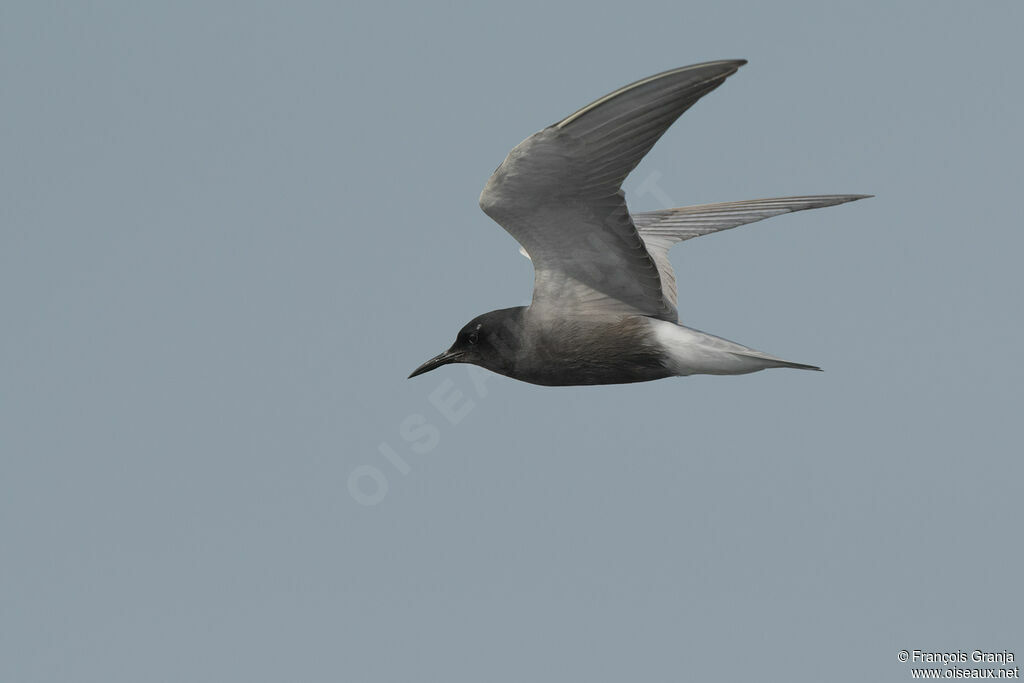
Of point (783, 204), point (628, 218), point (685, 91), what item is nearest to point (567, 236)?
point (628, 218)

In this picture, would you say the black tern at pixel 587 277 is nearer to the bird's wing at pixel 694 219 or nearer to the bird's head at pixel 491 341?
the bird's head at pixel 491 341

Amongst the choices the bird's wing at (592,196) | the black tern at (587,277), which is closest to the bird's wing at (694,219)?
the black tern at (587,277)

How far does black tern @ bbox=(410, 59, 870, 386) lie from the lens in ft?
24.6

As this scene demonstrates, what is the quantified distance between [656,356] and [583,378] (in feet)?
2.15

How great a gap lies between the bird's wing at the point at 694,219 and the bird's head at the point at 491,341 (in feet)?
5.22

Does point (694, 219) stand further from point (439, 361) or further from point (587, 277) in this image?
point (439, 361)

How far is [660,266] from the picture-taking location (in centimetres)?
1052

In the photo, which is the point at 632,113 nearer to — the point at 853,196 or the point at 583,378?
the point at 583,378

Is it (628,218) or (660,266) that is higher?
(628,218)

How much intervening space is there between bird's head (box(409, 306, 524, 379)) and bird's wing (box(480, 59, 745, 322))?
1.06ft

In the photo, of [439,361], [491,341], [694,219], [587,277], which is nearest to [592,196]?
[587,277]

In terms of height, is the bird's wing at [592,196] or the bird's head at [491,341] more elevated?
the bird's wing at [592,196]

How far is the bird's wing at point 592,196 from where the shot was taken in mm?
7066

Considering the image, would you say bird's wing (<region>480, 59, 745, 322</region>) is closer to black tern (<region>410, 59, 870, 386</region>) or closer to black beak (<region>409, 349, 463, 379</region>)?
black tern (<region>410, 59, 870, 386</region>)
